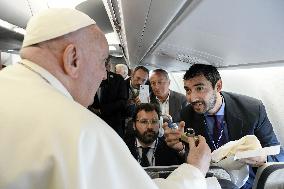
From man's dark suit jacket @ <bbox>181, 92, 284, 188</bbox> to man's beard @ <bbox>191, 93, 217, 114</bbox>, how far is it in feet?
0.25

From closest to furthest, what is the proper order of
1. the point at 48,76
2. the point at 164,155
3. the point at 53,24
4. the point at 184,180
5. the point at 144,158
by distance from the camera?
1. the point at 48,76
2. the point at 53,24
3. the point at 184,180
4. the point at 164,155
5. the point at 144,158

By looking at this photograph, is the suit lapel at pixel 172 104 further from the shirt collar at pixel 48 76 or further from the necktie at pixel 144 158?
the shirt collar at pixel 48 76

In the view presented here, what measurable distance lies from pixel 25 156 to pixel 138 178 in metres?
0.35

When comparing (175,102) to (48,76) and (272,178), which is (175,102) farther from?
(48,76)

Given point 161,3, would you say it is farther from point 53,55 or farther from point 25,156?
point 25,156

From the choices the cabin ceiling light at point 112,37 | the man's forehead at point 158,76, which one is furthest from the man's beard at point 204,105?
the cabin ceiling light at point 112,37

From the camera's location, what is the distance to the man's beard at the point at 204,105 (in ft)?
8.55

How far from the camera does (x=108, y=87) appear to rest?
14.1 feet

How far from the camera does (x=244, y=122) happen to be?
8.29 ft

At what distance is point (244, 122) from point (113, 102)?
2.07 metres

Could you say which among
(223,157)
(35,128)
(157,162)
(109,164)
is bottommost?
(157,162)

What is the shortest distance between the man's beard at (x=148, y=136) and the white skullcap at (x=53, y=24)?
191 cm

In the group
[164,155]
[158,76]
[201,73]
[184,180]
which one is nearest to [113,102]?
[158,76]

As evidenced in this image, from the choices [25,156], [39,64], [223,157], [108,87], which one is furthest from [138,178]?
[108,87]
